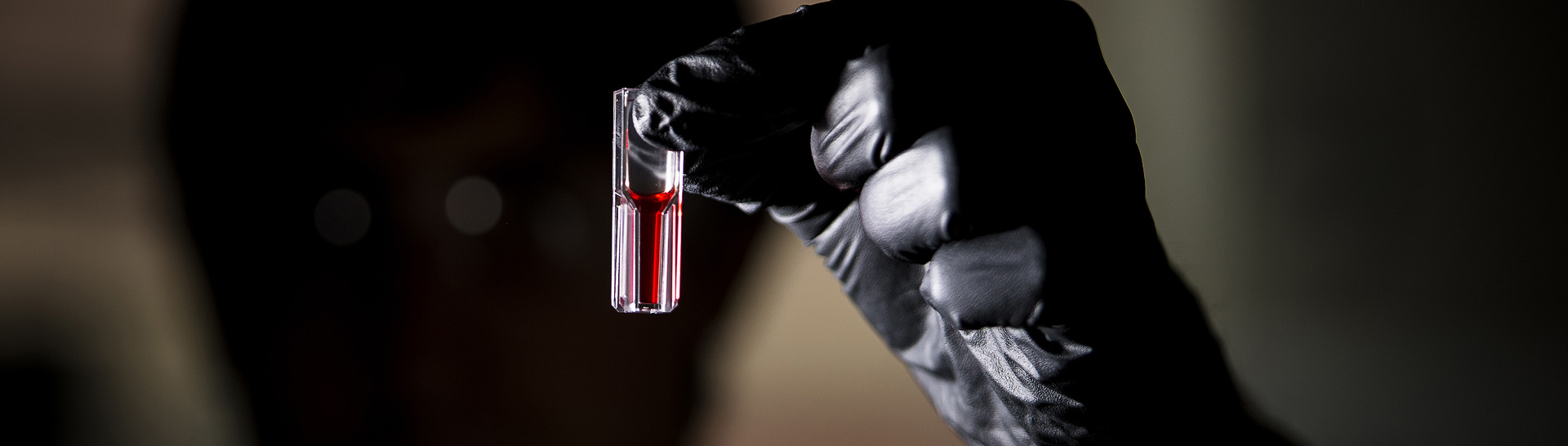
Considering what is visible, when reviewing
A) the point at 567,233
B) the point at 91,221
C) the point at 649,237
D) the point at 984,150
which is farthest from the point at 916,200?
→ the point at 91,221

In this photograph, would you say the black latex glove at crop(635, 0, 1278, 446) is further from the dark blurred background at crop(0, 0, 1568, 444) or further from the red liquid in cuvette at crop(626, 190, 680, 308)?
the dark blurred background at crop(0, 0, 1568, 444)

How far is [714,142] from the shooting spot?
309mm

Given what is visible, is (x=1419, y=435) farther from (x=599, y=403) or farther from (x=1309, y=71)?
(x=599, y=403)

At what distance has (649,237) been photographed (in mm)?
347

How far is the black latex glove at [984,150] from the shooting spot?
11.2 inches

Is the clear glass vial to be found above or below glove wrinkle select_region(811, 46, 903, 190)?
below

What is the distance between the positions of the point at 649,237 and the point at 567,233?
37 centimetres

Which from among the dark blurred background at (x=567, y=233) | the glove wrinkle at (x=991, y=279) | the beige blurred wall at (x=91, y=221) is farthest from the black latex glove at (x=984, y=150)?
the beige blurred wall at (x=91, y=221)

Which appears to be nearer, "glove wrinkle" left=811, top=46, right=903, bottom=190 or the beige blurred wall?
"glove wrinkle" left=811, top=46, right=903, bottom=190

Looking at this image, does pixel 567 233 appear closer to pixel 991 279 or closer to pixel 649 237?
pixel 649 237

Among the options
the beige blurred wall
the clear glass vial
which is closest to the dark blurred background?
the beige blurred wall

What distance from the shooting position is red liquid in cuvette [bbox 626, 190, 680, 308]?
345 millimetres

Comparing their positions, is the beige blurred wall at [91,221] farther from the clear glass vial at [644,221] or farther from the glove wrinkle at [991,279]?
the glove wrinkle at [991,279]

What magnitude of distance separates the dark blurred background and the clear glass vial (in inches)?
14.2
